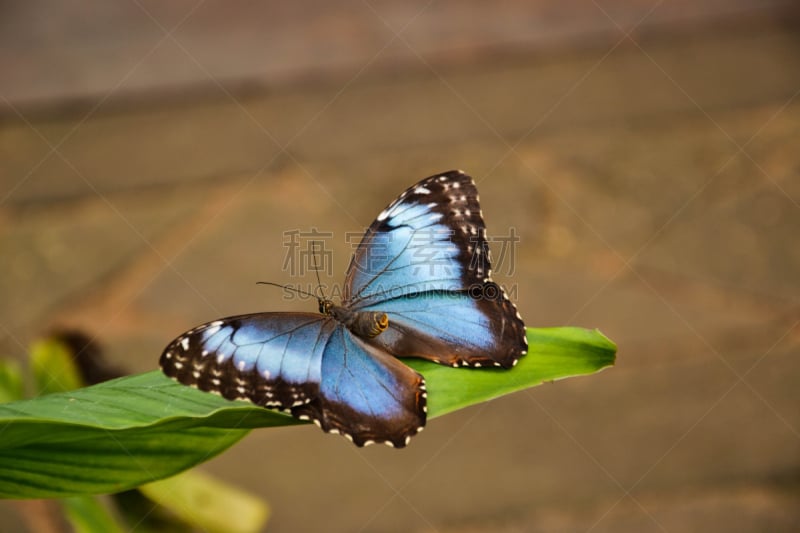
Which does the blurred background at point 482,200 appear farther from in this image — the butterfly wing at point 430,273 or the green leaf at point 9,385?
the butterfly wing at point 430,273

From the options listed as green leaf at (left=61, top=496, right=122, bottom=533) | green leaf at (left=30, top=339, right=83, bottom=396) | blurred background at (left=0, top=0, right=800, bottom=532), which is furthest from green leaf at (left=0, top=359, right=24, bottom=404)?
blurred background at (left=0, top=0, right=800, bottom=532)

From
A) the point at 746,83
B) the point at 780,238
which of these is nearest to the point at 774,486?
the point at 780,238

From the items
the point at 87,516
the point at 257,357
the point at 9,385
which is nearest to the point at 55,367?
the point at 9,385

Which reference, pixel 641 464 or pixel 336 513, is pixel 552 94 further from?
pixel 336 513

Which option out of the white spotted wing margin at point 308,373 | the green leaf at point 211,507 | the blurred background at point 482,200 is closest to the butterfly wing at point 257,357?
the white spotted wing margin at point 308,373

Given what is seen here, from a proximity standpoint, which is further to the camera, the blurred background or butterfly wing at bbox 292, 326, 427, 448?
the blurred background

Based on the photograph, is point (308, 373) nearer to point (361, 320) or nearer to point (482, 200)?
point (361, 320)

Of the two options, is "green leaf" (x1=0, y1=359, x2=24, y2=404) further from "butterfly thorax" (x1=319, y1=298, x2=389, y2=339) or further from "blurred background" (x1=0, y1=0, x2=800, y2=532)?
"blurred background" (x1=0, y1=0, x2=800, y2=532)
